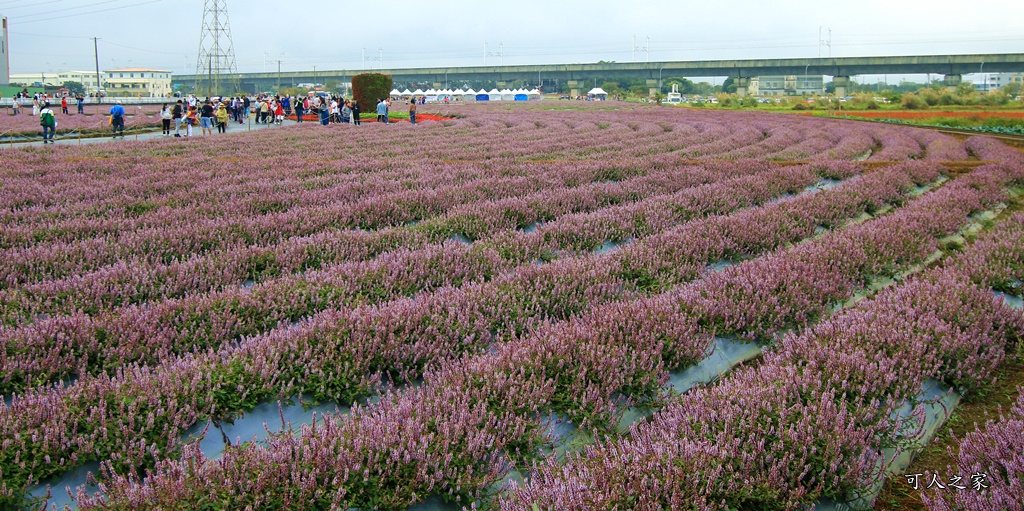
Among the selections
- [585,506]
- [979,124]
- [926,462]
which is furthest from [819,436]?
[979,124]

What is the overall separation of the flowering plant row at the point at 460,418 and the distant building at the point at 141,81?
6627 inches

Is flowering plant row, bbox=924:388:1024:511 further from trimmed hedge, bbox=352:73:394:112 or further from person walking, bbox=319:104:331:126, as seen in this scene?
trimmed hedge, bbox=352:73:394:112

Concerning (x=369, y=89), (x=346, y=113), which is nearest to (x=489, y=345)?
(x=346, y=113)

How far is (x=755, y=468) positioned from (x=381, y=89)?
39552 millimetres

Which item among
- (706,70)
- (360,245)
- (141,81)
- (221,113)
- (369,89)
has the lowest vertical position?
(360,245)

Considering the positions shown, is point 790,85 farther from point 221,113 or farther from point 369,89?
point 221,113

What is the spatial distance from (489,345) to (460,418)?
4.21 feet

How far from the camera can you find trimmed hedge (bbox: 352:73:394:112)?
129ft

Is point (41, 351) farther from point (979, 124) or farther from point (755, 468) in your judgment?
point (979, 124)

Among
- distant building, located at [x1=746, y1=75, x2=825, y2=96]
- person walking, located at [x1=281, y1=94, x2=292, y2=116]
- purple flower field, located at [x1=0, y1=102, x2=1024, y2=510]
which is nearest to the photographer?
purple flower field, located at [x1=0, y1=102, x2=1024, y2=510]

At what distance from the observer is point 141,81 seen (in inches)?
6678

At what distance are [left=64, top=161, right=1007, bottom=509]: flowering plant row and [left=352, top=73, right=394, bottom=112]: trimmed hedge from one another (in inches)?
1447

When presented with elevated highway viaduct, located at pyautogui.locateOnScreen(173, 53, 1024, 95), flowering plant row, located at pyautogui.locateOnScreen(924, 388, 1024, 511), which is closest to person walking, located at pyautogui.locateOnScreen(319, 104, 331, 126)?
flowering plant row, located at pyautogui.locateOnScreen(924, 388, 1024, 511)

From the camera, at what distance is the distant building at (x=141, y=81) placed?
162 metres
